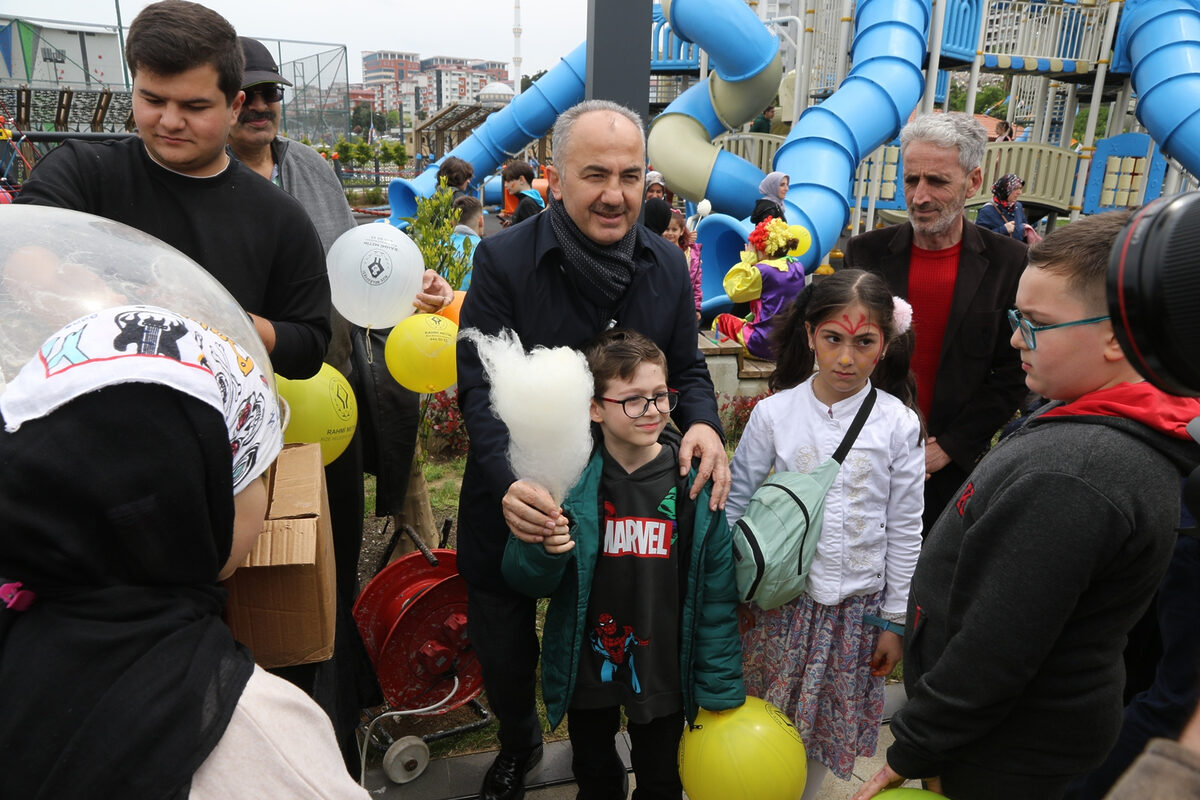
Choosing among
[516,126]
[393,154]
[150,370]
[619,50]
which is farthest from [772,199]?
[393,154]

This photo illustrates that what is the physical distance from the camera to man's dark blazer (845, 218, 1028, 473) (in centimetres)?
269

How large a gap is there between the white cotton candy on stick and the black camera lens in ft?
3.59

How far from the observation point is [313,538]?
145cm

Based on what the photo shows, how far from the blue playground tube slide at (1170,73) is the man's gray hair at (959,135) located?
917 centimetres

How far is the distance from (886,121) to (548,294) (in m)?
7.85

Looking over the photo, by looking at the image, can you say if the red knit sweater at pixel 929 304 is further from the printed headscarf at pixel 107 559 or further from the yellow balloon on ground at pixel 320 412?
the printed headscarf at pixel 107 559

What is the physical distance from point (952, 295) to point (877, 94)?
6756 millimetres

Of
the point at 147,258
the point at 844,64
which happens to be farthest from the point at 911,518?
the point at 844,64

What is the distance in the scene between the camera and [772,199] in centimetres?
741

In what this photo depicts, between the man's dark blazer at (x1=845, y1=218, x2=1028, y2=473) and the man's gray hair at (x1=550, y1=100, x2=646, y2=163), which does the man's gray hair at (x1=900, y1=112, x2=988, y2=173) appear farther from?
the man's gray hair at (x1=550, y1=100, x2=646, y2=163)

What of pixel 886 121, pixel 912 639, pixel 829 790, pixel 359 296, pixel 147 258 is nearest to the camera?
pixel 147 258

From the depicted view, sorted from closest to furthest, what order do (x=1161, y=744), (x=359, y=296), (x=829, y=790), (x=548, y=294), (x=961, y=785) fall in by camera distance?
(x=1161, y=744) → (x=961, y=785) → (x=548, y=294) → (x=829, y=790) → (x=359, y=296)

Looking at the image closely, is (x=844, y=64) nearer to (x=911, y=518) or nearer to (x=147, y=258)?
(x=911, y=518)

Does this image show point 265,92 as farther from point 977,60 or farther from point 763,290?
point 977,60
